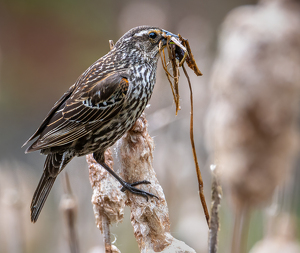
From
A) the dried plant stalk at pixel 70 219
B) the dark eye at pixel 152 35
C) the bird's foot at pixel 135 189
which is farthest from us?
the dark eye at pixel 152 35

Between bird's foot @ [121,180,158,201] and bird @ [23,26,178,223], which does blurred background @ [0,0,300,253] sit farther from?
bird's foot @ [121,180,158,201]

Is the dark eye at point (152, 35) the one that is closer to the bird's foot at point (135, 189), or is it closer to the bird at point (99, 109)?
the bird at point (99, 109)

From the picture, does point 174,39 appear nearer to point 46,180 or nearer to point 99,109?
point 99,109

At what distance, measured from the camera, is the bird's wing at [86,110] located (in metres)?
2.22

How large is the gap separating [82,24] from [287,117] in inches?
236

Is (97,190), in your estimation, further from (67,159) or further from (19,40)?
(19,40)

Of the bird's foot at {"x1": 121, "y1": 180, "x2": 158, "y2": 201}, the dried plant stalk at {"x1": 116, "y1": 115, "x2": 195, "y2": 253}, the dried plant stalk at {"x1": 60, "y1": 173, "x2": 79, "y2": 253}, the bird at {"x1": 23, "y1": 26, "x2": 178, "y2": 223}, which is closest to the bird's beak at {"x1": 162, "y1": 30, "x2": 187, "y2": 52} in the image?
the bird at {"x1": 23, "y1": 26, "x2": 178, "y2": 223}

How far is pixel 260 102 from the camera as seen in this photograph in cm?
108

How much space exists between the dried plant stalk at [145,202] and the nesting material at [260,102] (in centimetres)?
52

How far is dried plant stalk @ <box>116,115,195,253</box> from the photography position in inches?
→ 63.7

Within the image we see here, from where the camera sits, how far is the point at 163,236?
1.60 metres

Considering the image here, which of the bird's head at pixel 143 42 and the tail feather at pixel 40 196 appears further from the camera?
the bird's head at pixel 143 42

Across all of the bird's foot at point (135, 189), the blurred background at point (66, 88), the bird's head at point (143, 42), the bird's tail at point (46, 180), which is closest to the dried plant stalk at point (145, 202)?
the bird's foot at point (135, 189)

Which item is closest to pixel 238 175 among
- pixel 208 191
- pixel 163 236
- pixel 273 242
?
pixel 273 242
